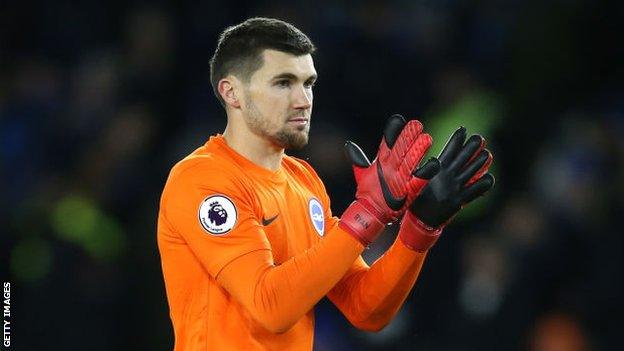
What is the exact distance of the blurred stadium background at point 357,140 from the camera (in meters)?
5.66

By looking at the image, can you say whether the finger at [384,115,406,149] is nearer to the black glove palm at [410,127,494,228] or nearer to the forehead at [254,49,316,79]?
the black glove palm at [410,127,494,228]

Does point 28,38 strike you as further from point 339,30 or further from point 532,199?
point 532,199

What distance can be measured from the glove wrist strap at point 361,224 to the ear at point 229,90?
70 centimetres

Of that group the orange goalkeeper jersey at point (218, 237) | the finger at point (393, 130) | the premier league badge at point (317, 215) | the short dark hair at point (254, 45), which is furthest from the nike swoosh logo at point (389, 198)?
the short dark hair at point (254, 45)

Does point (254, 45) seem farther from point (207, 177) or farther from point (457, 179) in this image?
point (457, 179)

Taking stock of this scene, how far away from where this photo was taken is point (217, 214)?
11.3 feet

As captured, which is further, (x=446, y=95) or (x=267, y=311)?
(x=446, y=95)

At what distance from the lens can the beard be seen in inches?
145

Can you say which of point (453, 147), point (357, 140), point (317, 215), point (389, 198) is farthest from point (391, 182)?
point (357, 140)

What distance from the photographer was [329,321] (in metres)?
5.88

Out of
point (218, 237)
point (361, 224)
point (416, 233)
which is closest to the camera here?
point (361, 224)

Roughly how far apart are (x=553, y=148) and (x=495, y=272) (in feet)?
3.26

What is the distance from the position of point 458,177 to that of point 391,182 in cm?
25

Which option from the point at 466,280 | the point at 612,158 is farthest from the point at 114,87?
the point at 612,158
